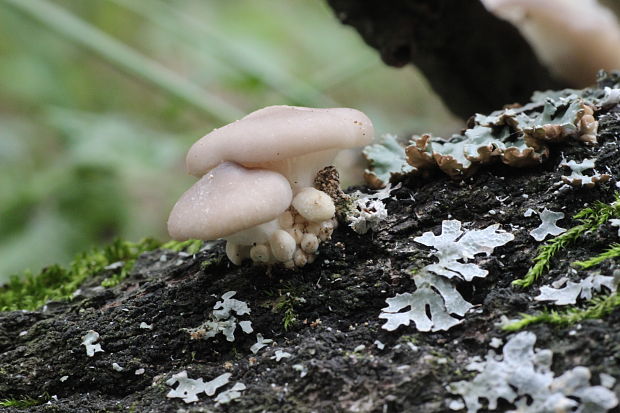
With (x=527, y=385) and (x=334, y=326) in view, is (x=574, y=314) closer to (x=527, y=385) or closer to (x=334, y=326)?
(x=527, y=385)

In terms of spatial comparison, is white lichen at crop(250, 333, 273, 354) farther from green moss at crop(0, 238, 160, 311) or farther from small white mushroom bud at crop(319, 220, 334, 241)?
green moss at crop(0, 238, 160, 311)

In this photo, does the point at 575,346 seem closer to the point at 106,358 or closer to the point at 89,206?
the point at 106,358

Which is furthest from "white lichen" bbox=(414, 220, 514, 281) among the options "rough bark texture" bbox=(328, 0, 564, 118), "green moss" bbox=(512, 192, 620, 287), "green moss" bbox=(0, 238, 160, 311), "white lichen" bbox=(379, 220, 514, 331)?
"rough bark texture" bbox=(328, 0, 564, 118)

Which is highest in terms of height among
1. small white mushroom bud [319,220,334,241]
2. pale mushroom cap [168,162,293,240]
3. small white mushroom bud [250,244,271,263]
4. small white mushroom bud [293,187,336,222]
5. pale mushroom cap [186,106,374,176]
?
pale mushroom cap [186,106,374,176]

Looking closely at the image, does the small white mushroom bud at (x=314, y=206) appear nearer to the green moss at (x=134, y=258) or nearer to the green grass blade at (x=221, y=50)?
the green moss at (x=134, y=258)

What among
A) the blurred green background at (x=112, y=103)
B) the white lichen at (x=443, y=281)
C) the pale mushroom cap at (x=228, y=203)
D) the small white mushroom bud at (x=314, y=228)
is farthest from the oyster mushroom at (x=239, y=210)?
the blurred green background at (x=112, y=103)

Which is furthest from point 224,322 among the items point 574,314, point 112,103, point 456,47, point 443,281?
point 112,103

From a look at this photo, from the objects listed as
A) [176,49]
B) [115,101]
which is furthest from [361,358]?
[176,49]

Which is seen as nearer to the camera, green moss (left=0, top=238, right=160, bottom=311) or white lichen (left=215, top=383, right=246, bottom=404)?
white lichen (left=215, top=383, right=246, bottom=404)
